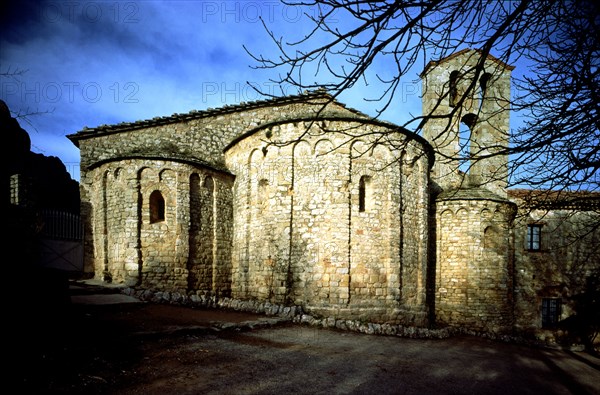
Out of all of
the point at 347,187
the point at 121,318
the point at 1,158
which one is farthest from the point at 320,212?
the point at 1,158

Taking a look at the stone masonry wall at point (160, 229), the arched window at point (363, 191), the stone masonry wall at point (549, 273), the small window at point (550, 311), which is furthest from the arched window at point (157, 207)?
the small window at point (550, 311)

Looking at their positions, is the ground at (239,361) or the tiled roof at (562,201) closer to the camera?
the ground at (239,361)

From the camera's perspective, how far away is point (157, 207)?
35.1 feet

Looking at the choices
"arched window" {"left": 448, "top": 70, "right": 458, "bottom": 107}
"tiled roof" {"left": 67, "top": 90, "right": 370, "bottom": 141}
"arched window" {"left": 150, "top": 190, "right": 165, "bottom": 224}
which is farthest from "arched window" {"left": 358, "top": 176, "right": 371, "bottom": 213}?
"arched window" {"left": 150, "top": 190, "right": 165, "bottom": 224}

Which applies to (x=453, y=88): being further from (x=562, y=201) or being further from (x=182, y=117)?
(x=182, y=117)

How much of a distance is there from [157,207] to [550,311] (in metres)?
16.7

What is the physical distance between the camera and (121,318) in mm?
6719

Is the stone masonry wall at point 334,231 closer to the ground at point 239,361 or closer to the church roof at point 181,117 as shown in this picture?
the ground at point 239,361

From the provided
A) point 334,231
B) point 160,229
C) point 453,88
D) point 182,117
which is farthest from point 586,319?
point 182,117

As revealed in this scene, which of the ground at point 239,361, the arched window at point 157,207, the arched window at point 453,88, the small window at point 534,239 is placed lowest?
the ground at point 239,361

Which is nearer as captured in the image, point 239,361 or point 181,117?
point 239,361

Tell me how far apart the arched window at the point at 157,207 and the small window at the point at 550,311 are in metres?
16.1

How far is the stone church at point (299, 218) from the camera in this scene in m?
9.35

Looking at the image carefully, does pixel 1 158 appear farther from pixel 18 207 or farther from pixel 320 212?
pixel 320 212
